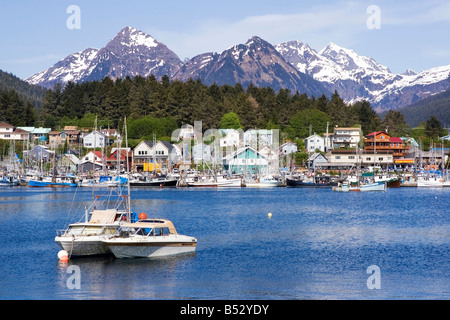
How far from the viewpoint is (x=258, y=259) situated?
1613 inches

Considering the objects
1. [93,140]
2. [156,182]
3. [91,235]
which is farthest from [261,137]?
[91,235]

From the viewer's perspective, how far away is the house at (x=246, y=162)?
13812 centimetres

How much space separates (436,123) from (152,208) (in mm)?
120211

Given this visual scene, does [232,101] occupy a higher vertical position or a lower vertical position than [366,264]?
higher

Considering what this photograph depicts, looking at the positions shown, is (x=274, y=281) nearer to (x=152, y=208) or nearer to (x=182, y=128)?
(x=152, y=208)

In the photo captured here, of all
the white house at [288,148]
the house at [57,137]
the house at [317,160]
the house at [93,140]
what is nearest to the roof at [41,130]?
the house at [57,137]

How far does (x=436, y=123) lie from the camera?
17625cm

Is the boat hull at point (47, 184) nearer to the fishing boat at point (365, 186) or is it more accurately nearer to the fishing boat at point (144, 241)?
the fishing boat at point (365, 186)

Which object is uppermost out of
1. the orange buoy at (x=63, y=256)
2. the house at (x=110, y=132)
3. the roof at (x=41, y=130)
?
the roof at (x=41, y=130)

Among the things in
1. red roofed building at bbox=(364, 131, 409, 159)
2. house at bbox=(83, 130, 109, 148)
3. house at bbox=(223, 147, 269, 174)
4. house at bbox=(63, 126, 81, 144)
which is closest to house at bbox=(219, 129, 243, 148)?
house at bbox=(223, 147, 269, 174)

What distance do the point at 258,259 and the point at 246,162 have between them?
322 feet

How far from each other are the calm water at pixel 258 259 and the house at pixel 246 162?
6369 centimetres

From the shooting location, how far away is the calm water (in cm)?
3206
